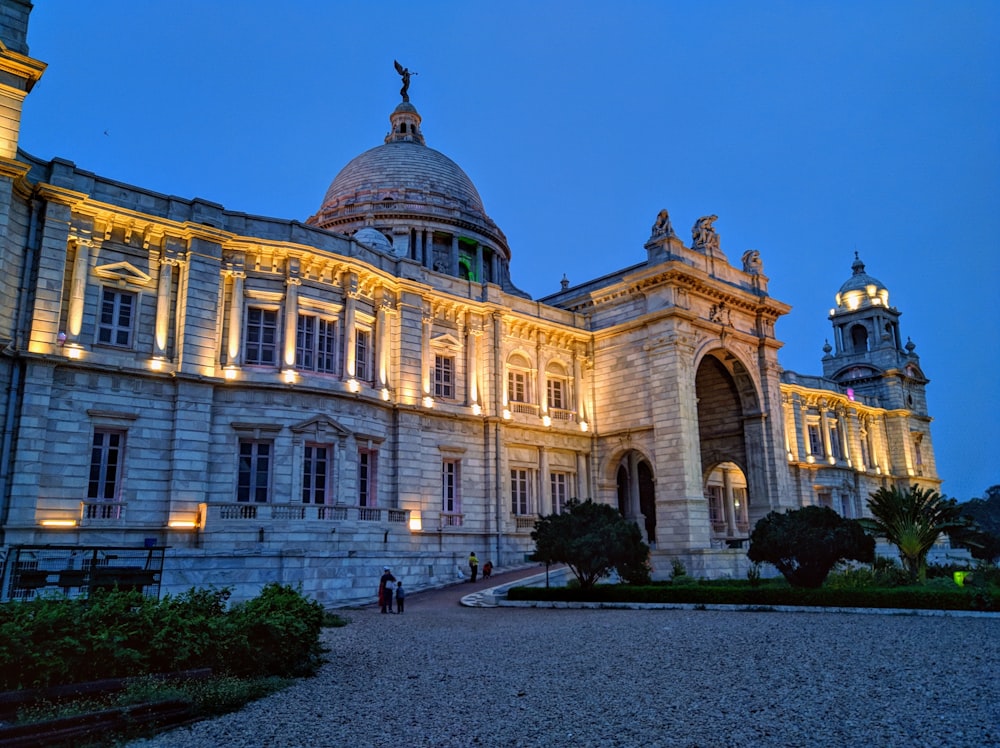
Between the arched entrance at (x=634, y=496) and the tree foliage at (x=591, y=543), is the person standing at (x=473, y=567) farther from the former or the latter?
the arched entrance at (x=634, y=496)

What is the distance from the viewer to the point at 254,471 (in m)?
26.6

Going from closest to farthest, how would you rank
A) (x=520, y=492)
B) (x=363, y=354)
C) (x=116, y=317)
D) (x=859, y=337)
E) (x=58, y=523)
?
(x=58, y=523)
(x=116, y=317)
(x=363, y=354)
(x=520, y=492)
(x=859, y=337)

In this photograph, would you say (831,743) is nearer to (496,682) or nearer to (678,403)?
(496,682)

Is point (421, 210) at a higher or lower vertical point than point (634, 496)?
higher

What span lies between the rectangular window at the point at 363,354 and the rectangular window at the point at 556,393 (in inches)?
425

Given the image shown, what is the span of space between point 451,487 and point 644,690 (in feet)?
74.6

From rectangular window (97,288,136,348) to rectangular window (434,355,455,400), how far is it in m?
13.0

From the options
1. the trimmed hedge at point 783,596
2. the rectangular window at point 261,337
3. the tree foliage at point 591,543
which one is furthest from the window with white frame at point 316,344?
the trimmed hedge at point 783,596

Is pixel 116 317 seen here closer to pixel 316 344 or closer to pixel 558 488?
pixel 316 344

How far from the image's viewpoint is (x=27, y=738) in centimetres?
761

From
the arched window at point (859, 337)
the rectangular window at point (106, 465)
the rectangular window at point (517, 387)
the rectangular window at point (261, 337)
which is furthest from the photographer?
the arched window at point (859, 337)

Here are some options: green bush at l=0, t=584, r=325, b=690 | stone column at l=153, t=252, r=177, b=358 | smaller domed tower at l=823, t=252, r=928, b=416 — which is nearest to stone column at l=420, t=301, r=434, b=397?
stone column at l=153, t=252, r=177, b=358

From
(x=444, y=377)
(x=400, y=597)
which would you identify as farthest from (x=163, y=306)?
(x=400, y=597)

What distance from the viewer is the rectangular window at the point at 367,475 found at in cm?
2980
